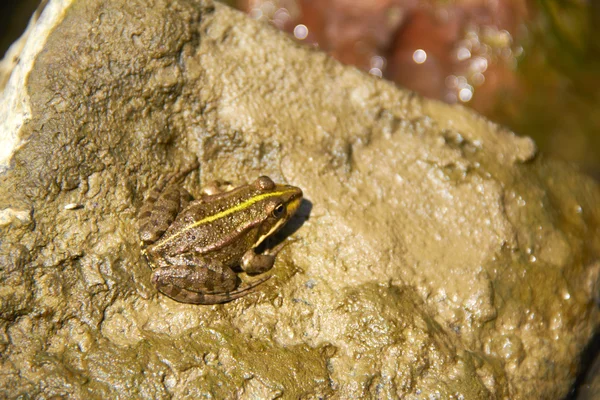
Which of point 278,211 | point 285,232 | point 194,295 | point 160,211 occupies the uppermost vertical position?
point 278,211

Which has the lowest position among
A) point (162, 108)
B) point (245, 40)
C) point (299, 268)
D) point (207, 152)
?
point (299, 268)

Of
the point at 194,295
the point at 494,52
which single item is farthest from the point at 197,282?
the point at 494,52

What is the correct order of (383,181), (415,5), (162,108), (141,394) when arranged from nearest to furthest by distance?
1. (141,394)
2. (162,108)
3. (383,181)
4. (415,5)

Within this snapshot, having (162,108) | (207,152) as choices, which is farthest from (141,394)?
(162,108)

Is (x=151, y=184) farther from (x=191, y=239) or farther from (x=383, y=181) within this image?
(x=383, y=181)

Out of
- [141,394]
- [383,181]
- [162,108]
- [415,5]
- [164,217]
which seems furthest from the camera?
[415,5]

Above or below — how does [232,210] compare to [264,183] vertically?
below

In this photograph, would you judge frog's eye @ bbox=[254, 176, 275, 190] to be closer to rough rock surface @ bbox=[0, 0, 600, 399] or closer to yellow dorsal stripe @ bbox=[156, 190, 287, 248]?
yellow dorsal stripe @ bbox=[156, 190, 287, 248]

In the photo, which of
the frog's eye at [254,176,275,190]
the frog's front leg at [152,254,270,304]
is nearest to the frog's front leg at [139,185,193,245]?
the frog's front leg at [152,254,270,304]

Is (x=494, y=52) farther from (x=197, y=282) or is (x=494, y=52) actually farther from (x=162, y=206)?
(x=197, y=282)
